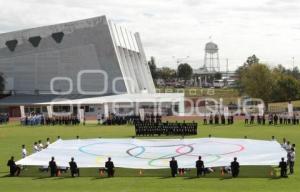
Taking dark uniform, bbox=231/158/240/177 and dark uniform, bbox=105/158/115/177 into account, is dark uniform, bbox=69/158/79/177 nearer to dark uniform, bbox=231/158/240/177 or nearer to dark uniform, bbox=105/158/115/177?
dark uniform, bbox=105/158/115/177

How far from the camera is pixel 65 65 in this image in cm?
8012

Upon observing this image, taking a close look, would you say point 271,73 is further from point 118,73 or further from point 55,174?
point 55,174

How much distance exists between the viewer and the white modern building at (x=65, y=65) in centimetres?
7781

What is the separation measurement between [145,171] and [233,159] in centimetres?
421

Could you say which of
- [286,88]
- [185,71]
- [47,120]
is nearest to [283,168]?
[47,120]

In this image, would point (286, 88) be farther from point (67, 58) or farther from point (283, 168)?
point (283, 168)

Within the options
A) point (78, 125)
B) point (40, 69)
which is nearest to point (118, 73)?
point (40, 69)

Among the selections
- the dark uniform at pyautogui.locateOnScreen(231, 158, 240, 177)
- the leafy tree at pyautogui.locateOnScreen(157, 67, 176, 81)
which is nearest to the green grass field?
the dark uniform at pyautogui.locateOnScreen(231, 158, 240, 177)

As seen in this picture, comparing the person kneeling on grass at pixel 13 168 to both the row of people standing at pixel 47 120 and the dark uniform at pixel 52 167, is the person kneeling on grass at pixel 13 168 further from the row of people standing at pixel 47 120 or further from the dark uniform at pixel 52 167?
the row of people standing at pixel 47 120

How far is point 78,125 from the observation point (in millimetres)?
55562

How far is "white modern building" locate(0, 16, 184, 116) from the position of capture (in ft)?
255

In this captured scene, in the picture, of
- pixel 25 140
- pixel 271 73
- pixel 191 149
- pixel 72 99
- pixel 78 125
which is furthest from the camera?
pixel 271 73

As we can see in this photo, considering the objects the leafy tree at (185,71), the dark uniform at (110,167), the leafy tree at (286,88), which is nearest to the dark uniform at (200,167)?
the dark uniform at (110,167)

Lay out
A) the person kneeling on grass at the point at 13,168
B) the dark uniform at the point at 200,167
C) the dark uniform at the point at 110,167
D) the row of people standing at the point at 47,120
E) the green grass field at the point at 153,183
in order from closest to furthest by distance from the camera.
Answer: the green grass field at the point at 153,183 < the dark uniform at the point at 200,167 < the dark uniform at the point at 110,167 < the person kneeling on grass at the point at 13,168 < the row of people standing at the point at 47,120
